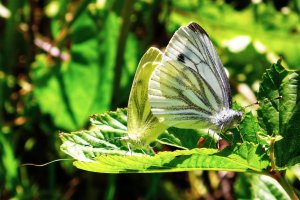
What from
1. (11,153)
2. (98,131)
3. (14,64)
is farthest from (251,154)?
(14,64)

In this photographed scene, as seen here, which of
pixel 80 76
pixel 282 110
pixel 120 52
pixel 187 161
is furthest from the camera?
pixel 80 76

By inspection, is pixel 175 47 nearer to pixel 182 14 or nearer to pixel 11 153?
pixel 11 153

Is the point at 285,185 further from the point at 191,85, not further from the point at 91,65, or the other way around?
the point at 91,65

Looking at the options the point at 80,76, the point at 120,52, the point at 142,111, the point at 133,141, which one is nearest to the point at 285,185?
the point at 133,141

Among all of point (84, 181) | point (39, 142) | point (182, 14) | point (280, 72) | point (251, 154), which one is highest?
point (182, 14)

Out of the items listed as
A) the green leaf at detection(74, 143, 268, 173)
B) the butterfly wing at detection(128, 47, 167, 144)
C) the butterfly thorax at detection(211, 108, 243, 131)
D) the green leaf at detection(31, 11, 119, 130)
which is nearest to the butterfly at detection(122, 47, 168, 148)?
the butterfly wing at detection(128, 47, 167, 144)

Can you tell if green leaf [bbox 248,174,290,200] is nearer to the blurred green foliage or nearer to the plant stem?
the plant stem
